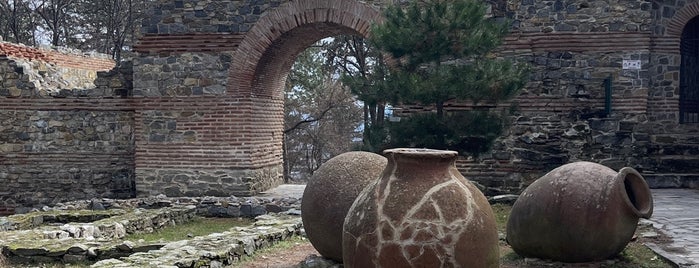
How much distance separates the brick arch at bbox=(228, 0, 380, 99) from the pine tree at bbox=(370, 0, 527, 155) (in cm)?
266

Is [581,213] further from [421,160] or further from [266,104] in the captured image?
[266,104]

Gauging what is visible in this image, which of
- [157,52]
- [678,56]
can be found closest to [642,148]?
[678,56]

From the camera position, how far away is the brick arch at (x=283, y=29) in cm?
1312

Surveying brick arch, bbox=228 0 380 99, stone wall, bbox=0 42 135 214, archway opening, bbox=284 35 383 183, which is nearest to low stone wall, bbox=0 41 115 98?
stone wall, bbox=0 42 135 214

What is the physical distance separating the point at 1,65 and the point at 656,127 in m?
13.0

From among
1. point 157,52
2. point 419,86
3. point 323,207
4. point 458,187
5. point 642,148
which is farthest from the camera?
point 157,52

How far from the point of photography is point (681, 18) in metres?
13.0

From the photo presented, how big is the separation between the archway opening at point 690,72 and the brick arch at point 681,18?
69 centimetres

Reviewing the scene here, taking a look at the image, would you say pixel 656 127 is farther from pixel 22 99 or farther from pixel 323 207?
pixel 22 99

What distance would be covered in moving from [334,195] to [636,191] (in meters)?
3.08

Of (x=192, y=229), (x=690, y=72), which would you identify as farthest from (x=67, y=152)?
(x=690, y=72)

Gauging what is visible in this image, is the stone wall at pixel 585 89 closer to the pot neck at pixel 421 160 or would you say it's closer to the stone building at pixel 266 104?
the stone building at pixel 266 104

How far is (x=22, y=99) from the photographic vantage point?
14594mm

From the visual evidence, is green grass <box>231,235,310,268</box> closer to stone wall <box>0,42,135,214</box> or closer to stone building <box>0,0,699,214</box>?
stone building <box>0,0,699,214</box>
